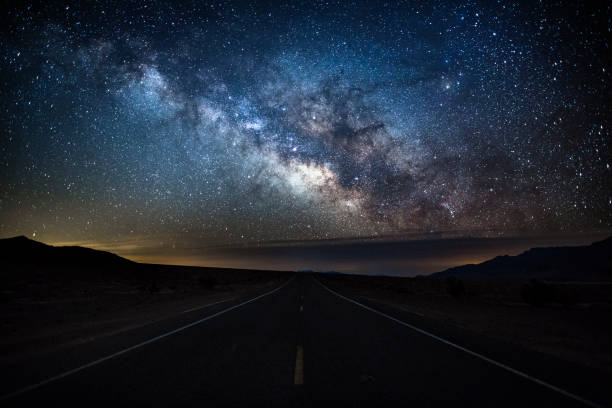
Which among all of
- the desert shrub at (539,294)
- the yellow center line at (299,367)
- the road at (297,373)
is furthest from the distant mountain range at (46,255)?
the desert shrub at (539,294)

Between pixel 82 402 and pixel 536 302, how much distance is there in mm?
25174

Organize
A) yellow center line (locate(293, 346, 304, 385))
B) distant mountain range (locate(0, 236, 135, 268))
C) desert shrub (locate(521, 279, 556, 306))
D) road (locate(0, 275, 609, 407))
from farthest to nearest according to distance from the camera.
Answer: distant mountain range (locate(0, 236, 135, 268)), desert shrub (locate(521, 279, 556, 306)), yellow center line (locate(293, 346, 304, 385)), road (locate(0, 275, 609, 407))

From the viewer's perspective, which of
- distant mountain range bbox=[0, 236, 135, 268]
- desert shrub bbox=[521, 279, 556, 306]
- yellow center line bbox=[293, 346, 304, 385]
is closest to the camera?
yellow center line bbox=[293, 346, 304, 385]

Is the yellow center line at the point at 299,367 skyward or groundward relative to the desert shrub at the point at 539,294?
skyward

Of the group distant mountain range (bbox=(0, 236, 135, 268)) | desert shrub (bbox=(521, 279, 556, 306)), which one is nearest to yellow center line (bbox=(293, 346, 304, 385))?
desert shrub (bbox=(521, 279, 556, 306))

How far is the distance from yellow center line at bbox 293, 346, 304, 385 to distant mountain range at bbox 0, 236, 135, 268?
85.8m

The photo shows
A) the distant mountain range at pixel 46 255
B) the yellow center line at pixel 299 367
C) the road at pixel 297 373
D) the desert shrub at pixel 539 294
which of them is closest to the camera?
the road at pixel 297 373

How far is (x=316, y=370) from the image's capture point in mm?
5934

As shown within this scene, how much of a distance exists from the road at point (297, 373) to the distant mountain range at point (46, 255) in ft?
275

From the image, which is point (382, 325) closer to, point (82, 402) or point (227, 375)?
point (227, 375)

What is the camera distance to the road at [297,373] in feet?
15.0

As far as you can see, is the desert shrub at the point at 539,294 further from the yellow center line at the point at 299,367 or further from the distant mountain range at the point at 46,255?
the distant mountain range at the point at 46,255

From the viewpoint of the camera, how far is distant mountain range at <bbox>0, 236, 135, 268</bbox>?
77012 mm

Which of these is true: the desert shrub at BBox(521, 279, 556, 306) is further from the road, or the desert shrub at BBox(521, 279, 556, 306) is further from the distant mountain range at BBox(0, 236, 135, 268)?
the distant mountain range at BBox(0, 236, 135, 268)
